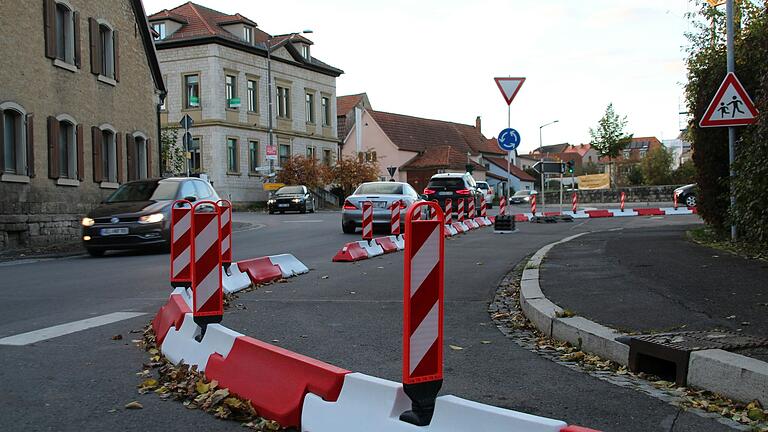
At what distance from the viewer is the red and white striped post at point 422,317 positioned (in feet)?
11.8

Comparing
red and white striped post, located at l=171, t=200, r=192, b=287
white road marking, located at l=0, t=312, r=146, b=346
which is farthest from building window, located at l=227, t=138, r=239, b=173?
red and white striped post, located at l=171, t=200, r=192, b=287

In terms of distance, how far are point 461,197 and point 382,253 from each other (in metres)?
13.7

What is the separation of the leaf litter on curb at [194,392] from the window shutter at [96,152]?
18.4 m

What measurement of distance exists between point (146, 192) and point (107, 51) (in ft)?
31.5

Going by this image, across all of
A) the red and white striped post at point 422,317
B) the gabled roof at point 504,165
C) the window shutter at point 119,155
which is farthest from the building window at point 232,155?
the red and white striped post at point 422,317

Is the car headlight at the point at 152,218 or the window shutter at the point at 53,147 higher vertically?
the window shutter at the point at 53,147

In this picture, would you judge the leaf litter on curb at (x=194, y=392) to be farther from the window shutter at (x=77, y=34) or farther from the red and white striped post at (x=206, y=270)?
the window shutter at (x=77, y=34)

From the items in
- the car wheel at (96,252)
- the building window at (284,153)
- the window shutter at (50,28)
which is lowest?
the car wheel at (96,252)

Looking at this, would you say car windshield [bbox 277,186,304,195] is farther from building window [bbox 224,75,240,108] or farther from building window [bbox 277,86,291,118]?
building window [bbox 277,86,291,118]

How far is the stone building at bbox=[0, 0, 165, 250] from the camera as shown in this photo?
61.5ft


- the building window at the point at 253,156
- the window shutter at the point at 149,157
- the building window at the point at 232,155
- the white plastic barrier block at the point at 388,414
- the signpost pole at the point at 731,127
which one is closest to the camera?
the white plastic barrier block at the point at 388,414

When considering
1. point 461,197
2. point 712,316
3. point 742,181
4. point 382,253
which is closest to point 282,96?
point 461,197

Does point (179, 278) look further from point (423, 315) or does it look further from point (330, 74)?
point (330, 74)

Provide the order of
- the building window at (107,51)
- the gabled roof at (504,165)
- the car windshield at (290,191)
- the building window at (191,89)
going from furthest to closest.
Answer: the gabled roof at (504,165), the building window at (191,89), the car windshield at (290,191), the building window at (107,51)
